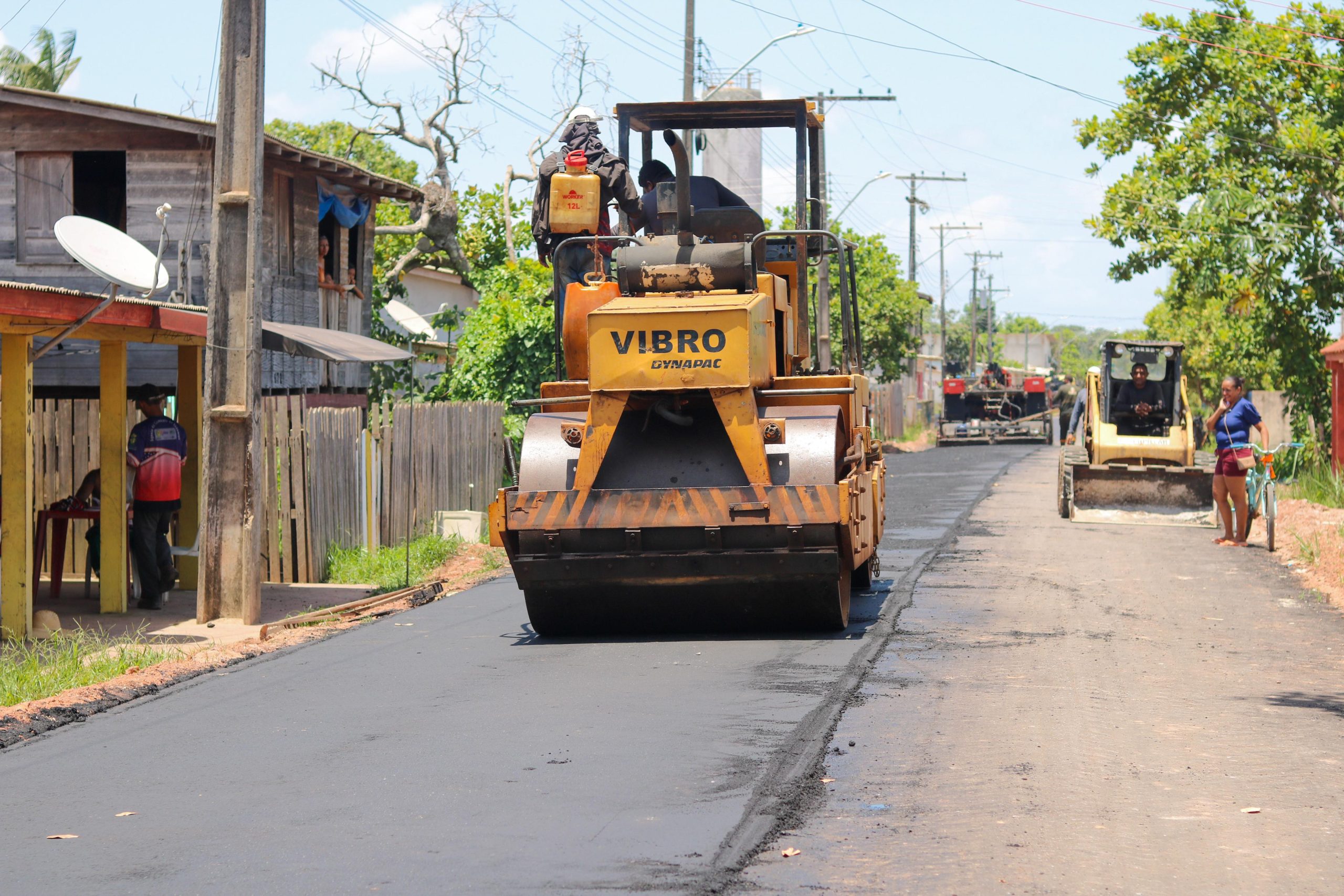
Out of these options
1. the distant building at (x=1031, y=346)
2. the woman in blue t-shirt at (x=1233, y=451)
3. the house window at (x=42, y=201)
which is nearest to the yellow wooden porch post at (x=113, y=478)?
the house window at (x=42, y=201)

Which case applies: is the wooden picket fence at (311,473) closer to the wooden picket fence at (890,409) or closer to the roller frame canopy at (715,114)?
the roller frame canopy at (715,114)

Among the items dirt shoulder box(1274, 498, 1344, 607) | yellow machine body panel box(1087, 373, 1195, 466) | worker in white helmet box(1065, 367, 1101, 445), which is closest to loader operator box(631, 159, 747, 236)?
dirt shoulder box(1274, 498, 1344, 607)

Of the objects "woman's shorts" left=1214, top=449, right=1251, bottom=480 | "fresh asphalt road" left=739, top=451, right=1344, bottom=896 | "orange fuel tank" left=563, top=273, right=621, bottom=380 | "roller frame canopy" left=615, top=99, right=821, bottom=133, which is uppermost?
"roller frame canopy" left=615, top=99, right=821, bottom=133

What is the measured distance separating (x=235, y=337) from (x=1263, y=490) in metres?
11.9

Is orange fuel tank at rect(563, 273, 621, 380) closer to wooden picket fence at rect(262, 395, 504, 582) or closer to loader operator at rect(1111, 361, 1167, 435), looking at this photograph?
wooden picket fence at rect(262, 395, 504, 582)

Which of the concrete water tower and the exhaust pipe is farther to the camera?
the concrete water tower

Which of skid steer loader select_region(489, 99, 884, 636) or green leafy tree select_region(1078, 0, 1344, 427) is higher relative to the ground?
green leafy tree select_region(1078, 0, 1344, 427)

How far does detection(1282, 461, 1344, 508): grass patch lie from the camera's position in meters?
21.4

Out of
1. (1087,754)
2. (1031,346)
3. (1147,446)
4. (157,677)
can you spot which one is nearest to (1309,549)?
(1147,446)

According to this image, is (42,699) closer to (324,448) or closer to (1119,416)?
(324,448)

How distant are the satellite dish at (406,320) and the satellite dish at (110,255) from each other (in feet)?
44.4

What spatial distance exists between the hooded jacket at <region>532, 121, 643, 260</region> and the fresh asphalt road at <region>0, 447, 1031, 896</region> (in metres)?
3.42

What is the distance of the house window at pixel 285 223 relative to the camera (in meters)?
19.8

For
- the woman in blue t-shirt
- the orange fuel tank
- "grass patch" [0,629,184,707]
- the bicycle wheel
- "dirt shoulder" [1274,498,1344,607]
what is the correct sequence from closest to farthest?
"grass patch" [0,629,184,707] → the orange fuel tank → "dirt shoulder" [1274,498,1344,607] → the bicycle wheel → the woman in blue t-shirt
